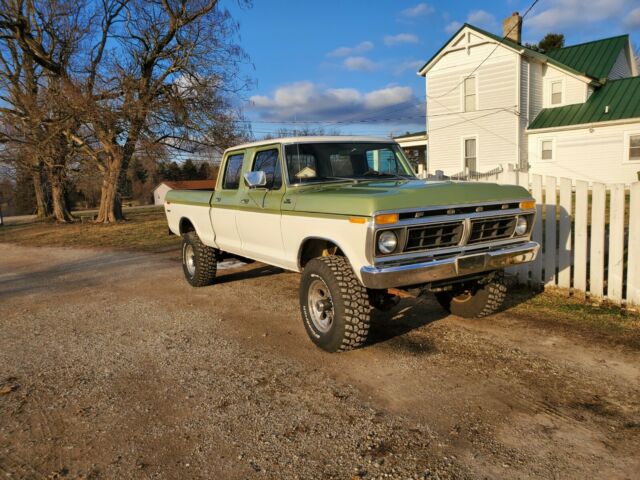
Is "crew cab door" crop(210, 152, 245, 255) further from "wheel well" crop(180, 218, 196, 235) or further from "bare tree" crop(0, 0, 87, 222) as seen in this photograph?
"bare tree" crop(0, 0, 87, 222)

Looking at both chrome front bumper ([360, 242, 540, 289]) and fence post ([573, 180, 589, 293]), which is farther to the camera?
fence post ([573, 180, 589, 293])

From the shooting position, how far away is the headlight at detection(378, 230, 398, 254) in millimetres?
3904

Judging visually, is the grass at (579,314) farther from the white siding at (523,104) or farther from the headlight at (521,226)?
the white siding at (523,104)

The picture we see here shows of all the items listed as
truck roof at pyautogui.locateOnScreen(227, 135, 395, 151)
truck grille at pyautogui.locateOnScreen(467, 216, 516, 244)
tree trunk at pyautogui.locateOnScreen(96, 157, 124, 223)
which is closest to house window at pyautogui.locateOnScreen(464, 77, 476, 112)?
tree trunk at pyautogui.locateOnScreen(96, 157, 124, 223)

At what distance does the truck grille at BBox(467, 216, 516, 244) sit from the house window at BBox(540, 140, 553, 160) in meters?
19.6

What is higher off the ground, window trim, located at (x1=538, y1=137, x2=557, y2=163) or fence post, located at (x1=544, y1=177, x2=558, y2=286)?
window trim, located at (x1=538, y1=137, x2=557, y2=163)

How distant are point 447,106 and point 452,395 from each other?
23.0 metres

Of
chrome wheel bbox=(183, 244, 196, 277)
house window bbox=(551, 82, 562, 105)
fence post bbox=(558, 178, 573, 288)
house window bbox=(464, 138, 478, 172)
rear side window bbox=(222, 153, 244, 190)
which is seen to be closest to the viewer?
fence post bbox=(558, 178, 573, 288)

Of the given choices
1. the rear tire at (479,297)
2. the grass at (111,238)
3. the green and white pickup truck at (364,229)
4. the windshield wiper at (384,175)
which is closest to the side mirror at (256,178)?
the green and white pickup truck at (364,229)

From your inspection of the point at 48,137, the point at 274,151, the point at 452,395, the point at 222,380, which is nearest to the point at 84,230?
the point at 48,137

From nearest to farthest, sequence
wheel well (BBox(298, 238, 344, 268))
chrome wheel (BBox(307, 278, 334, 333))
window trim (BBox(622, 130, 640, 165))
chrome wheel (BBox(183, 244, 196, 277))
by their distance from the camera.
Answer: chrome wheel (BBox(307, 278, 334, 333)), wheel well (BBox(298, 238, 344, 268)), chrome wheel (BBox(183, 244, 196, 277)), window trim (BBox(622, 130, 640, 165))

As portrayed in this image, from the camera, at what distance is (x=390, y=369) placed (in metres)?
4.10

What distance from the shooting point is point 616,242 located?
5.34m

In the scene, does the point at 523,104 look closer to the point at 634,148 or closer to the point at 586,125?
the point at 586,125
